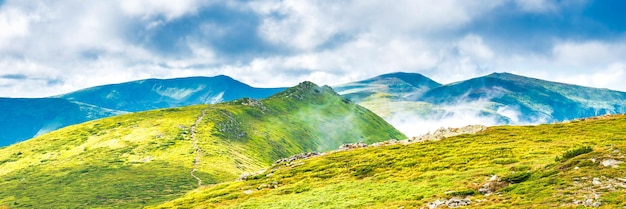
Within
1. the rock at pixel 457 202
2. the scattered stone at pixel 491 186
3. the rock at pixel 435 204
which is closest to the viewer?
the rock at pixel 457 202

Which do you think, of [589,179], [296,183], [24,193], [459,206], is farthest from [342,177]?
[24,193]

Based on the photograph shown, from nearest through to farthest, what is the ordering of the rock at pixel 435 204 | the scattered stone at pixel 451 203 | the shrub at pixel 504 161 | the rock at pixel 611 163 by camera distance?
1. the scattered stone at pixel 451 203
2. the rock at pixel 435 204
3. the rock at pixel 611 163
4. the shrub at pixel 504 161

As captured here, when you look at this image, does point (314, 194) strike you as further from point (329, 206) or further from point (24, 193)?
point (24, 193)

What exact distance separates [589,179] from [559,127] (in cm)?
5213

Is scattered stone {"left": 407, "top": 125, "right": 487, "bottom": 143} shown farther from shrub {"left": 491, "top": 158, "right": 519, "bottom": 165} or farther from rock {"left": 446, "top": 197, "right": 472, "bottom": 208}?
rock {"left": 446, "top": 197, "right": 472, "bottom": 208}

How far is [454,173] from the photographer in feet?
217

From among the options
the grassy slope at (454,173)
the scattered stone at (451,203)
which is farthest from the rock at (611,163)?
the scattered stone at (451,203)

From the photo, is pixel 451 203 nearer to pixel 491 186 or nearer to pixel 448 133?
pixel 491 186

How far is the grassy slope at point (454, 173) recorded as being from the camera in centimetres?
4831

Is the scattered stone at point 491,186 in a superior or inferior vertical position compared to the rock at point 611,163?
inferior

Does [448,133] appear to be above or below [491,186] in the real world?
above

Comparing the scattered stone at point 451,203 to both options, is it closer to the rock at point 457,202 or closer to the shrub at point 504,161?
the rock at point 457,202

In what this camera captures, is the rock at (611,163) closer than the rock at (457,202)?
No

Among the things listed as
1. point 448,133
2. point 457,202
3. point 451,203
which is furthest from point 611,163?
point 448,133
